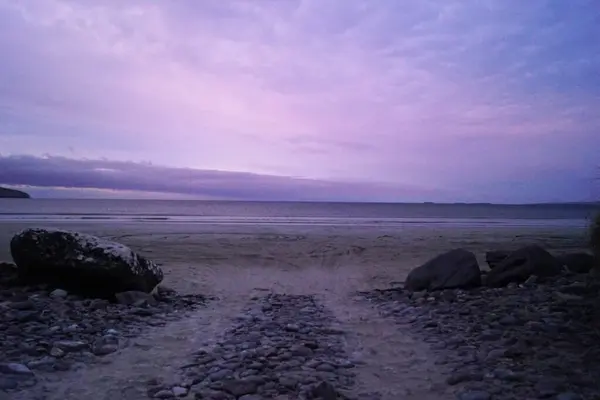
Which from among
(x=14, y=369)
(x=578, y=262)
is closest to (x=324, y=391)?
(x=14, y=369)

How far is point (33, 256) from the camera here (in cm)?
910

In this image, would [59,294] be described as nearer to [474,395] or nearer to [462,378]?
[462,378]

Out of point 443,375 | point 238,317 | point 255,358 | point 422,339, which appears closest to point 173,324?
point 238,317

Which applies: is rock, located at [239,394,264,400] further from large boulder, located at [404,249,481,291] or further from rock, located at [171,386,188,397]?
large boulder, located at [404,249,481,291]

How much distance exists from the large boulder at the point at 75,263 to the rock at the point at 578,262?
28.5 ft

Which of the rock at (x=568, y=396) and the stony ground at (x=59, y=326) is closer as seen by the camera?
the rock at (x=568, y=396)

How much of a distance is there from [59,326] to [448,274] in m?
7.23

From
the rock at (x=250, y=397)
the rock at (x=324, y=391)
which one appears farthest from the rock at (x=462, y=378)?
the rock at (x=250, y=397)

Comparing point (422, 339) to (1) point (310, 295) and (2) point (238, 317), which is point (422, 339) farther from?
(1) point (310, 295)

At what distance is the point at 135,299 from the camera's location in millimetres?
8773

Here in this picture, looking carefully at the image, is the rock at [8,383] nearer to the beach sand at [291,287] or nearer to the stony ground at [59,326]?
the stony ground at [59,326]

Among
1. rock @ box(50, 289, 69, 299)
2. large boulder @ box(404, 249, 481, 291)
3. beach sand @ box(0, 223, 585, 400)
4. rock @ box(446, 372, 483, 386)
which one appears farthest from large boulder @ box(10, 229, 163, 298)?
rock @ box(446, 372, 483, 386)

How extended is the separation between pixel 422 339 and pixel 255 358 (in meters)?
2.46

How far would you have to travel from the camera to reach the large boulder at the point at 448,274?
9.78 m
